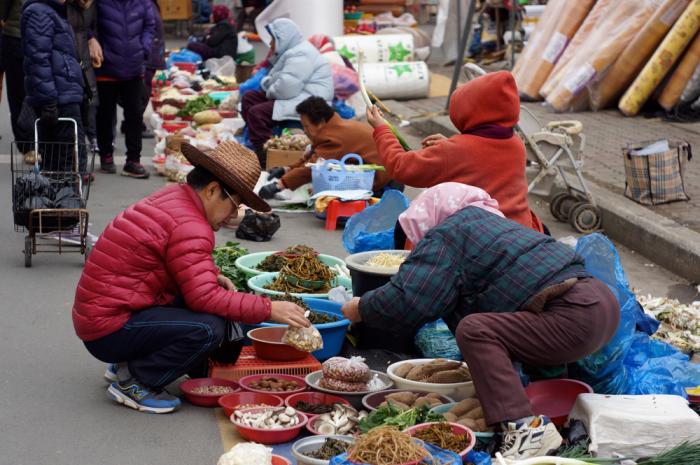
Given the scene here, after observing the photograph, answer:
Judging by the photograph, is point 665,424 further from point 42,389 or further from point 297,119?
point 297,119

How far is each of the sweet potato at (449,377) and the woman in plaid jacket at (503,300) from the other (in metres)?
0.48

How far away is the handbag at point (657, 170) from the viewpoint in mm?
9258

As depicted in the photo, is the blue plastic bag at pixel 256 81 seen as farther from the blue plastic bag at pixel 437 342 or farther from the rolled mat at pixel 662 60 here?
Answer: the blue plastic bag at pixel 437 342

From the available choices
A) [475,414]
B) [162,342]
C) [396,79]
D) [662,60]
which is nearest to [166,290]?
[162,342]

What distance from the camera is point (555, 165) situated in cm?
931

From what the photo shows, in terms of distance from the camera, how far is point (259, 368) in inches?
214

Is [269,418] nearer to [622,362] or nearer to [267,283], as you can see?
[622,362]

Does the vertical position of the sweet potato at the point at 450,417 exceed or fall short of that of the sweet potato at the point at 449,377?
it exceeds it

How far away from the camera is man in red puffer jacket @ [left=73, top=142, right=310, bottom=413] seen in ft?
16.1

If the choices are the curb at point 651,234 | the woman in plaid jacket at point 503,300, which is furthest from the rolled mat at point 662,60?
the woman in plaid jacket at point 503,300

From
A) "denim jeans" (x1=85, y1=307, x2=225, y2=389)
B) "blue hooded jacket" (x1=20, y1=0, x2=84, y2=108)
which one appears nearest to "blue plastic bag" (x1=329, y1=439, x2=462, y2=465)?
"denim jeans" (x1=85, y1=307, x2=225, y2=389)

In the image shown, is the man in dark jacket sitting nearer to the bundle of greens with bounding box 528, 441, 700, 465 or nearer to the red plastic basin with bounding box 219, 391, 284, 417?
the red plastic basin with bounding box 219, 391, 284, 417

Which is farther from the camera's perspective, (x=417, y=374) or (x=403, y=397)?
(x=417, y=374)

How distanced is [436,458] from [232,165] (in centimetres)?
178
